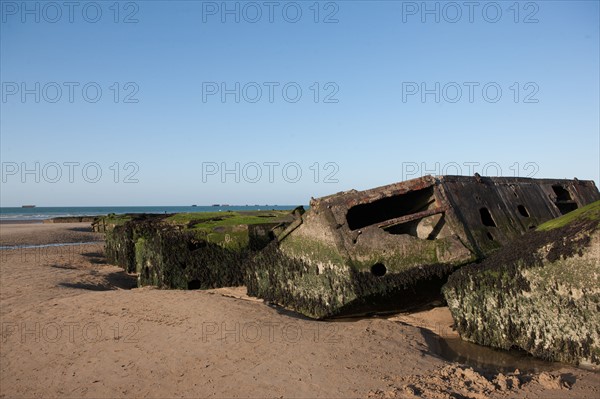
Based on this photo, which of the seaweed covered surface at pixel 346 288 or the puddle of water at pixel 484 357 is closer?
the puddle of water at pixel 484 357

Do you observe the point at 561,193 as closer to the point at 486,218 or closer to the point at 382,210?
the point at 486,218

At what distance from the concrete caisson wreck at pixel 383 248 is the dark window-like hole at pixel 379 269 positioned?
1cm

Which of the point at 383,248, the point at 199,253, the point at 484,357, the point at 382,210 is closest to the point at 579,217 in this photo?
the point at 484,357

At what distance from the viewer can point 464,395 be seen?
184 inches

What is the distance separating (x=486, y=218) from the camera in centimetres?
898

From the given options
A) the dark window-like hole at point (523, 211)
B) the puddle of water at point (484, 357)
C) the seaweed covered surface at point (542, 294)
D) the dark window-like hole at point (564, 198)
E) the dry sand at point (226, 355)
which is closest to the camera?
the dry sand at point (226, 355)

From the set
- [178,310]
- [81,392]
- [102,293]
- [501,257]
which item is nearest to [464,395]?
[501,257]

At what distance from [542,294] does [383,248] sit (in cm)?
237

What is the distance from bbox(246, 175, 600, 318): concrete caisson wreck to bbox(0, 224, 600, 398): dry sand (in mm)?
412

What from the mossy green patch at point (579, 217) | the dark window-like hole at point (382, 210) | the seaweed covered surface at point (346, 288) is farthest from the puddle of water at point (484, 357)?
the dark window-like hole at point (382, 210)

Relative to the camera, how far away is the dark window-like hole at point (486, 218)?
29.1 feet

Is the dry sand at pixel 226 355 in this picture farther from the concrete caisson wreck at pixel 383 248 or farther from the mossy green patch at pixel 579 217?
the mossy green patch at pixel 579 217

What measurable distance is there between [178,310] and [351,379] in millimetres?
3714

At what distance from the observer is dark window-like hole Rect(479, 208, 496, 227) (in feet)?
Answer: 29.1
